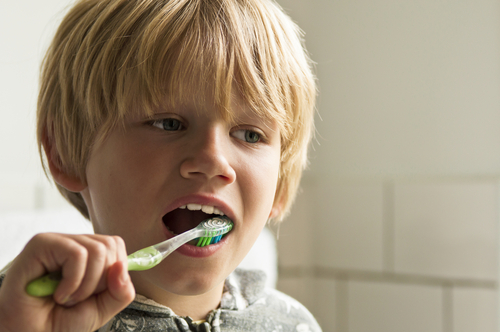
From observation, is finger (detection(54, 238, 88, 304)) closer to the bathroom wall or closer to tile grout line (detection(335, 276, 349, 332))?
the bathroom wall

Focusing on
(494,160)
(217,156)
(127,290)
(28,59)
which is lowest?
(127,290)

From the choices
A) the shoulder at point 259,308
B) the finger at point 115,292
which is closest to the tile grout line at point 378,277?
the shoulder at point 259,308

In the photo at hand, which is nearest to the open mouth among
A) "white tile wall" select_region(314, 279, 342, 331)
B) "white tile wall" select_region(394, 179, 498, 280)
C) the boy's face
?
the boy's face

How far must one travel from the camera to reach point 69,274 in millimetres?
288

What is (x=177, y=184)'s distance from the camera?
Result: 17.5 inches

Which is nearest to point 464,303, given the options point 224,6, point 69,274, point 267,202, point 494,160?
point 494,160

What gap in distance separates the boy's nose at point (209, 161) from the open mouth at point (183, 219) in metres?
0.05

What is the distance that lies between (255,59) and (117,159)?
17cm

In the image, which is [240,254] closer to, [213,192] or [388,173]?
[213,192]

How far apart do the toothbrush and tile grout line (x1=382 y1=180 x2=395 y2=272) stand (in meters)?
0.92

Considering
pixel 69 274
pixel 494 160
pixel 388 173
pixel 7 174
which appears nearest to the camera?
pixel 69 274

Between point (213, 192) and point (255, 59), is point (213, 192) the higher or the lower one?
the lower one

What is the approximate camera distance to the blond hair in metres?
0.45

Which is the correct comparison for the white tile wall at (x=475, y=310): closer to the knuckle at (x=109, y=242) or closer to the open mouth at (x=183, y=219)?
the open mouth at (x=183, y=219)
